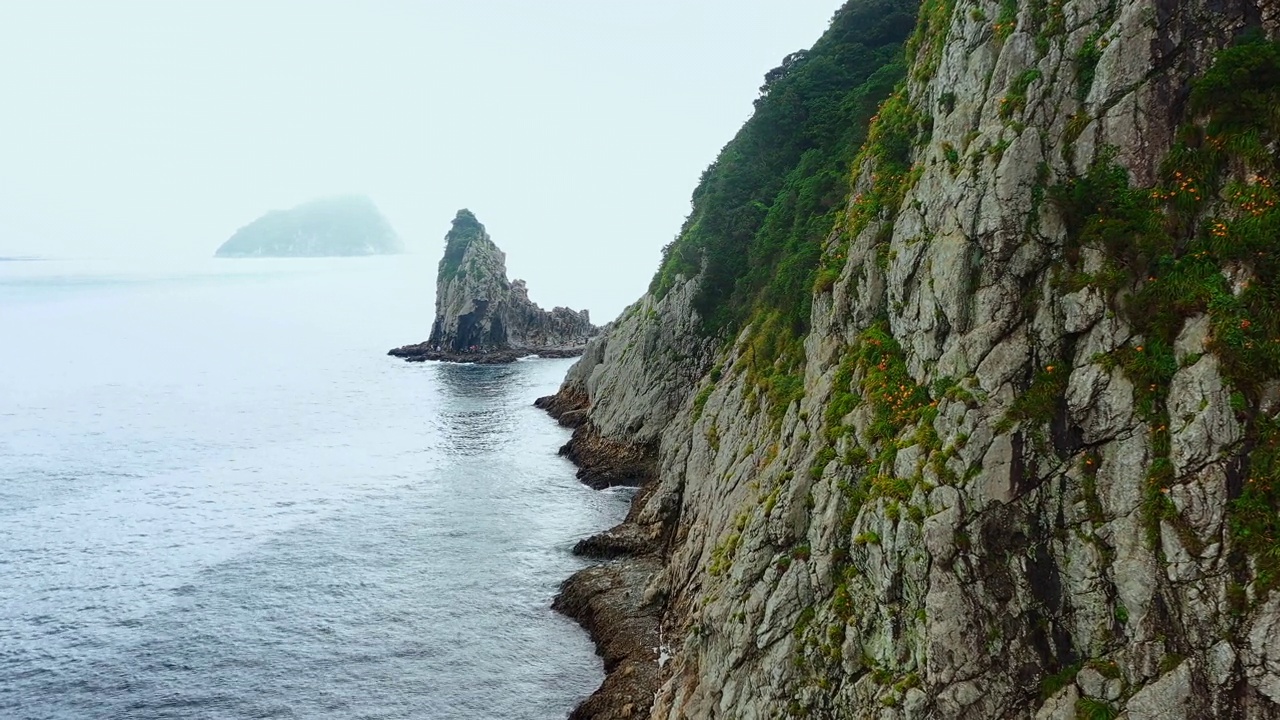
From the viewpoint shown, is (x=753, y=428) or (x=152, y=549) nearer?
(x=753, y=428)

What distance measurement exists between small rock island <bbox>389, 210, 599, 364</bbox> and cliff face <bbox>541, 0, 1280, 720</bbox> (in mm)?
107903

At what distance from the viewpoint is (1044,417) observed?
1917cm

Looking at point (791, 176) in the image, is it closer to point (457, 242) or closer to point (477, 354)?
point (477, 354)

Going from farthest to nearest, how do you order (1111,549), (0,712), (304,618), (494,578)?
(494,578) → (304,618) → (0,712) → (1111,549)

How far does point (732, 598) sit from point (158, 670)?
87.9 feet

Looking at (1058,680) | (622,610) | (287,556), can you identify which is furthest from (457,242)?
(1058,680)

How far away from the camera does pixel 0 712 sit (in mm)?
31828

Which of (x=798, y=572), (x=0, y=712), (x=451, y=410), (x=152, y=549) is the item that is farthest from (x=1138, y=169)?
(x=451, y=410)

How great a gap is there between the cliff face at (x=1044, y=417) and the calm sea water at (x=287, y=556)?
42.6ft

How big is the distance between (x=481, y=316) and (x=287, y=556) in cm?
8961

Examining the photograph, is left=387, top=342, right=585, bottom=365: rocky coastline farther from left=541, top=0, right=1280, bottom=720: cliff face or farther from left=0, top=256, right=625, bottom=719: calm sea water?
left=541, top=0, right=1280, bottom=720: cliff face

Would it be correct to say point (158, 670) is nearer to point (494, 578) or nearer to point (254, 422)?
point (494, 578)

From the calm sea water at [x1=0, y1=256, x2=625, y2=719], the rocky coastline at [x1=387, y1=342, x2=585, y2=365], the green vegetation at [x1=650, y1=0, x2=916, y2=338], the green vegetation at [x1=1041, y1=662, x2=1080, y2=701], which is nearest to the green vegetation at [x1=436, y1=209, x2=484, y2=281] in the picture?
the rocky coastline at [x1=387, y1=342, x2=585, y2=365]

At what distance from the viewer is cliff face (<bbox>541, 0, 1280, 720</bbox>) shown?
16156 mm
